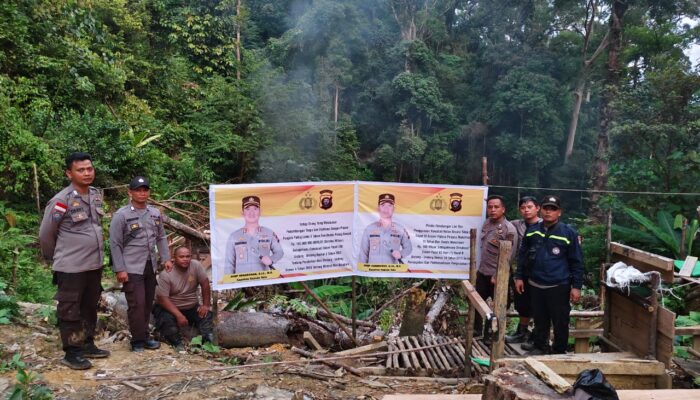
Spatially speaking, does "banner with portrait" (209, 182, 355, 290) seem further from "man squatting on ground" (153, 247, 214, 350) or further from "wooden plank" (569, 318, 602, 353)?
"wooden plank" (569, 318, 602, 353)

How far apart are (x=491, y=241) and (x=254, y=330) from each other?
9.42ft

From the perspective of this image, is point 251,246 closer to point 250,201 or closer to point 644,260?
point 250,201

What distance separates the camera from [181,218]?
395 inches

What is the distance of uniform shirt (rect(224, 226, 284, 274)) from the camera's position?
4988 mm

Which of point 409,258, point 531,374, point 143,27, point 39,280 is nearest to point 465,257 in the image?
point 409,258

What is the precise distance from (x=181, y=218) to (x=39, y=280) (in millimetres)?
2876

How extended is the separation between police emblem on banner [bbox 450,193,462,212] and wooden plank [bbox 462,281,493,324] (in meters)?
0.84

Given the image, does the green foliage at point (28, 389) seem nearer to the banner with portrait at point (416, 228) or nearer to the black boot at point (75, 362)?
the black boot at point (75, 362)

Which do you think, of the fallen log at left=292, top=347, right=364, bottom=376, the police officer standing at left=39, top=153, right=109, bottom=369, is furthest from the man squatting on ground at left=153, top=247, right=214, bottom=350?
the fallen log at left=292, top=347, right=364, bottom=376

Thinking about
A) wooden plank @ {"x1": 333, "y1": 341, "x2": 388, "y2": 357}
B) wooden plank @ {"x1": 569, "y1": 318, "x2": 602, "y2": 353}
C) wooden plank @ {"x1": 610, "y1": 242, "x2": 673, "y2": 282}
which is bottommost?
wooden plank @ {"x1": 333, "y1": 341, "x2": 388, "y2": 357}

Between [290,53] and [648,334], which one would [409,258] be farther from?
[290,53]

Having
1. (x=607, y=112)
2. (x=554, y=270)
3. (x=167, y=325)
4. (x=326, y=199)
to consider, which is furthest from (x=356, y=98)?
(x=554, y=270)

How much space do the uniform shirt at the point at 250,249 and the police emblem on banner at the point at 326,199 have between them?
60 centimetres

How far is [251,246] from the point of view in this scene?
505cm
